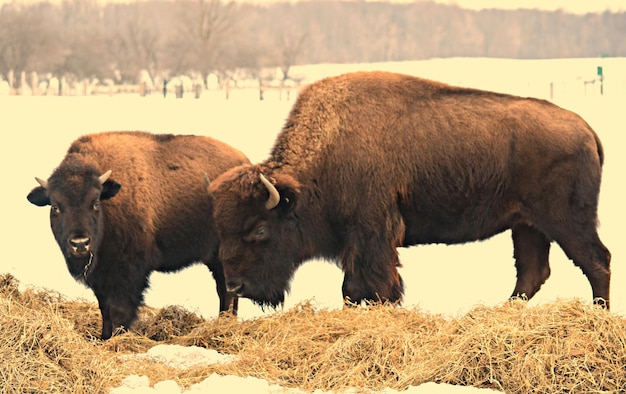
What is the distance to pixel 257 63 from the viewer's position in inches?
3012

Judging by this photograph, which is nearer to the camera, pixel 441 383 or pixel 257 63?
pixel 441 383

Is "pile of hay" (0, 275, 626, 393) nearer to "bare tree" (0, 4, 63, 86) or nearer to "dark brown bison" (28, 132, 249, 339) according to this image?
"dark brown bison" (28, 132, 249, 339)

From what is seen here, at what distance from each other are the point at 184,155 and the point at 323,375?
4.27 m

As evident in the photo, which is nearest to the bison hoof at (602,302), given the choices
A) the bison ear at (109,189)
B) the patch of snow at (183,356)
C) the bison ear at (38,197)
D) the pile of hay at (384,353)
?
the pile of hay at (384,353)

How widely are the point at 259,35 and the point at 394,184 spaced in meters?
107

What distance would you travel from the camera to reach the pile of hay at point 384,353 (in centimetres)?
742

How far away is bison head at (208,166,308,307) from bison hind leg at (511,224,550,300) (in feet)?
7.78

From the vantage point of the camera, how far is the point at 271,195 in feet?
30.9

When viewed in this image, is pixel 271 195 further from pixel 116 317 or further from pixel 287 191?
pixel 116 317

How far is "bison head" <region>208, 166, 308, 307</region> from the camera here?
9.45 metres

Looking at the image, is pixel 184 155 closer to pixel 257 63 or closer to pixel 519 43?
pixel 257 63

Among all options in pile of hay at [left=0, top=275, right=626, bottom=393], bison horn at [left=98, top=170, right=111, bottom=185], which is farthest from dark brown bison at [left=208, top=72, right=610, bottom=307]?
bison horn at [left=98, top=170, right=111, bottom=185]

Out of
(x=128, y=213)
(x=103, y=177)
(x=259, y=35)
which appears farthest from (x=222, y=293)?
(x=259, y=35)

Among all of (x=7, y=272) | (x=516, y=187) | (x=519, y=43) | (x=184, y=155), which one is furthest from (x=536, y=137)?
(x=519, y=43)
